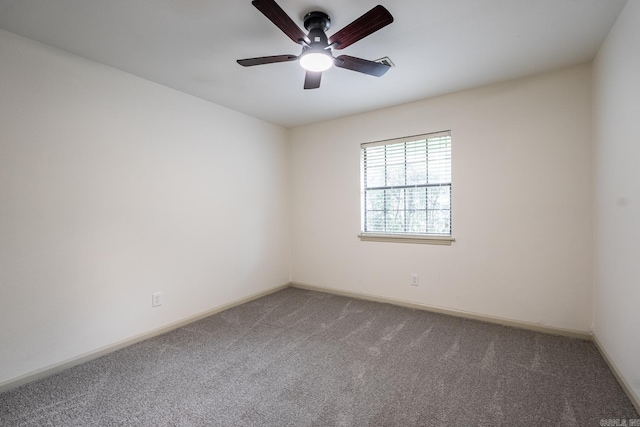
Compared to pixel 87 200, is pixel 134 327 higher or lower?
lower

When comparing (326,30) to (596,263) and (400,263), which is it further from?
(596,263)

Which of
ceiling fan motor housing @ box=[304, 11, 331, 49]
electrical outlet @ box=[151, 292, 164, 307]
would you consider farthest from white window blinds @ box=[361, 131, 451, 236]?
electrical outlet @ box=[151, 292, 164, 307]

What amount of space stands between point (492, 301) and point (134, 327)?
3.57 m

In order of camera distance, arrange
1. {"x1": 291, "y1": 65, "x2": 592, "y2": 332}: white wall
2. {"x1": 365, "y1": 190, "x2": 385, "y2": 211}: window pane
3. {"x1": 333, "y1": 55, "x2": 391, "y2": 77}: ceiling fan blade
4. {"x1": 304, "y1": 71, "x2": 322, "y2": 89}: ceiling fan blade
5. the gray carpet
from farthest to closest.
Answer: {"x1": 365, "y1": 190, "x2": 385, "y2": 211}: window pane → {"x1": 291, "y1": 65, "x2": 592, "y2": 332}: white wall → {"x1": 304, "y1": 71, "x2": 322, "y2": 89}: ceiling fan blade → {"x1": 333, "y1": 55, "x2": 391, "y2": 77}: ceiling fan blade → the gray carpet

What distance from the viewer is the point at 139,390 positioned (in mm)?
1852

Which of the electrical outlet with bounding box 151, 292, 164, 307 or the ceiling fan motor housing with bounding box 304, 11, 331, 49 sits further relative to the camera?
the electrical outlet with bounding box 151, 292, 164, 307

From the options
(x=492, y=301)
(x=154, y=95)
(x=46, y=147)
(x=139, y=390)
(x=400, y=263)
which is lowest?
(x=139, y=390)

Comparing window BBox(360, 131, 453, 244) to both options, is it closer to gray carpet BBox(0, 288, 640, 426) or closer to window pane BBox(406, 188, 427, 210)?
window pane BBox(406, 188, 427, 210)

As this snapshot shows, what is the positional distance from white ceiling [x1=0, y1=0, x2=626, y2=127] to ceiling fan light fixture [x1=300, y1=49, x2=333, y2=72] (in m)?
0.26

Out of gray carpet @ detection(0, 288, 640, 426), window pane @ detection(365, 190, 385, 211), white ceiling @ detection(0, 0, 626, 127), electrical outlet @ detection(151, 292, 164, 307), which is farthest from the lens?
window pane @ detection(365, 190, 385, 211)

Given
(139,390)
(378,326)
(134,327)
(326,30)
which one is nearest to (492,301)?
(378,326)

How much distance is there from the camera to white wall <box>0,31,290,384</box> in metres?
1.95

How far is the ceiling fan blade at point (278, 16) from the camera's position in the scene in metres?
1.39

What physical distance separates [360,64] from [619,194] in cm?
201
